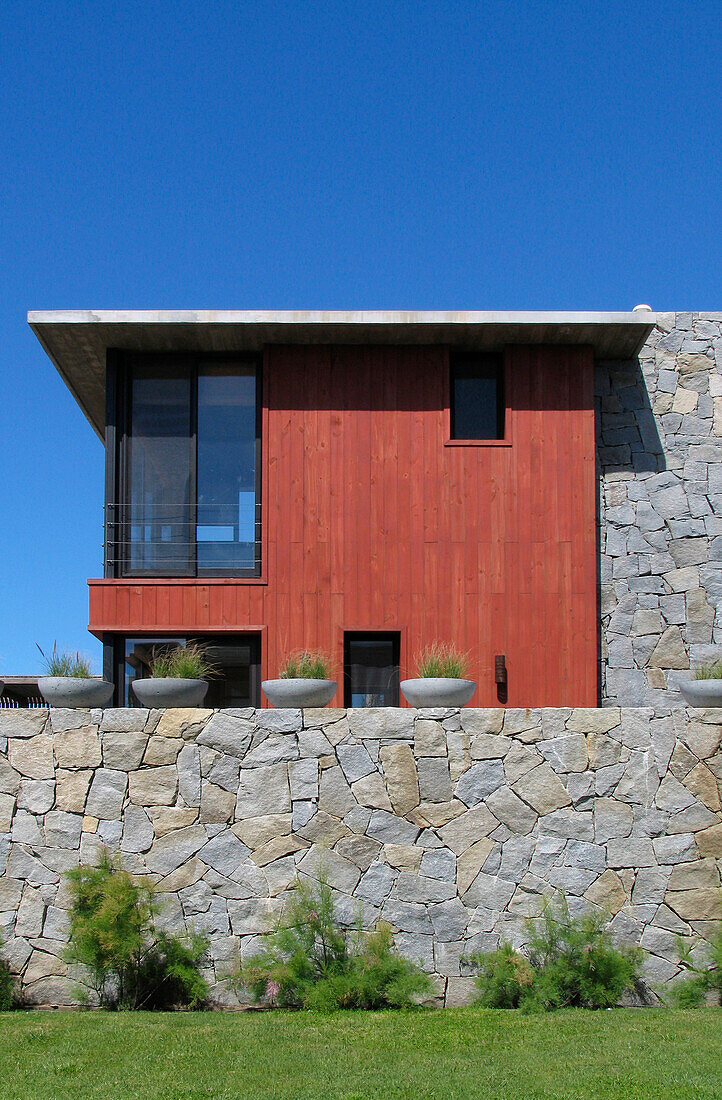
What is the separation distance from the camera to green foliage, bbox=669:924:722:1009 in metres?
9.23

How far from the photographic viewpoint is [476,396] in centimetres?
1327

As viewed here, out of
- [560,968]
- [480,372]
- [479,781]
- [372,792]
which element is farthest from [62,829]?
[480,372]

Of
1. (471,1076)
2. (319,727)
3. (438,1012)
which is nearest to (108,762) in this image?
(319,727)

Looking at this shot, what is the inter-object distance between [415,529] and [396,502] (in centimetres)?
43

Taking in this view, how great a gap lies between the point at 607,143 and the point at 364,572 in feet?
19.7

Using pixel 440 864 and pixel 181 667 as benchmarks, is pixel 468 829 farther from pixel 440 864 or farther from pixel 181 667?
pixel 181 667

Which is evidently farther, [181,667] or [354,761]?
[181,667]

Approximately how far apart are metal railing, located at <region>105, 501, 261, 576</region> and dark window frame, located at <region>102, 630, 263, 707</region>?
0.81m

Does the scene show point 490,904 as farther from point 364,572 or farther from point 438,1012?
point 364,572

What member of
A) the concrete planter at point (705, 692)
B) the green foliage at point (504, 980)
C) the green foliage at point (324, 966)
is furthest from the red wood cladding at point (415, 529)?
the green foliage at point (504, 980)

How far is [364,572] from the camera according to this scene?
1266 cm

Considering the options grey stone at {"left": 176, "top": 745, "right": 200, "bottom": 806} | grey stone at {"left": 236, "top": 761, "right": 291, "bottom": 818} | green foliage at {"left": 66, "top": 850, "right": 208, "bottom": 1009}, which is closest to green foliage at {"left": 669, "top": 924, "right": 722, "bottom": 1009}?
grey stone at {"left": 236, "top": 761, "right": 291, "bottom": 818}

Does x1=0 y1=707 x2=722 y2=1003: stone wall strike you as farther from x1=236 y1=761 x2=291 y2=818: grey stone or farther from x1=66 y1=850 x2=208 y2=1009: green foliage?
Answer: x1=66 y1=850 x2=208 y2=1009: green foliage

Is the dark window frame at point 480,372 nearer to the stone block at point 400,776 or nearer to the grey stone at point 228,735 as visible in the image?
the stone block at point 400,776
